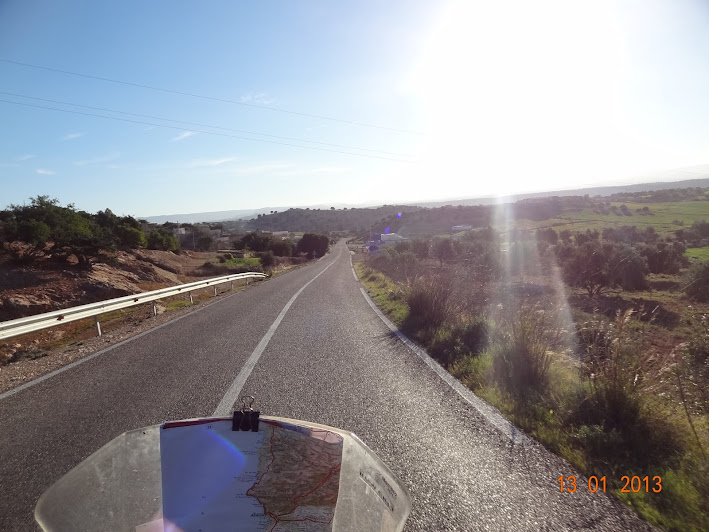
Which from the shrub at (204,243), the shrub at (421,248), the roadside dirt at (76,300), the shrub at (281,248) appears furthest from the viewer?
the shrub at (204,243)

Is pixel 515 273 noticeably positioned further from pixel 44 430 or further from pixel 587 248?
pixel 44 430

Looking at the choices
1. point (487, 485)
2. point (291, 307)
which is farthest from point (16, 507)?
point (291, 307)

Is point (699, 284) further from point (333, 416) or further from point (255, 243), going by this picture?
point (255, 243)

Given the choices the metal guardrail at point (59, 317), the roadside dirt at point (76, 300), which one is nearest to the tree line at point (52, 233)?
the roadside dirt at point (76, 300)

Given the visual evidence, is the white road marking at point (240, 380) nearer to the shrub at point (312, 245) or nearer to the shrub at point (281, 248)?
the shrub at point (281, 248)

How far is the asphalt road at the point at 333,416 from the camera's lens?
2705mm

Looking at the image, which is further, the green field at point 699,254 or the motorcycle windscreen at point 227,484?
the green field at point 699,254

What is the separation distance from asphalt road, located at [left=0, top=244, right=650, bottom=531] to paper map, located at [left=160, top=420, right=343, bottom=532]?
0.95m

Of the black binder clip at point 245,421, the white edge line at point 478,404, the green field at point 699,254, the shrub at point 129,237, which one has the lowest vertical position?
the green field at point 699,254

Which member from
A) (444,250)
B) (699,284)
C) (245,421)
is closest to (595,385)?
(245,421)

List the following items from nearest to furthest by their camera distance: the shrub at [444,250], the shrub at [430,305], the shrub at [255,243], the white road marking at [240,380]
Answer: the white road marking at [240,380]
the shrub at [430,305]
the shrub at [444,250]
the shrub at [255,243]

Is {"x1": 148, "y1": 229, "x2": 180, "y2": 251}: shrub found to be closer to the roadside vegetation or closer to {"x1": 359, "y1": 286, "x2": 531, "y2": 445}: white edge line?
the roadside vegetation
